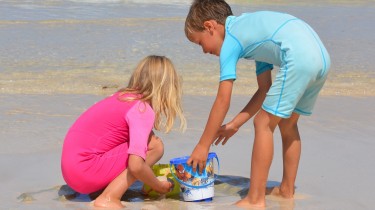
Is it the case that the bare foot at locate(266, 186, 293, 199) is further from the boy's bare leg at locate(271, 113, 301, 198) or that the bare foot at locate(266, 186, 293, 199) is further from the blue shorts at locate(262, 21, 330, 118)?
the blue shorts at locate(262, 21, 330, 118)

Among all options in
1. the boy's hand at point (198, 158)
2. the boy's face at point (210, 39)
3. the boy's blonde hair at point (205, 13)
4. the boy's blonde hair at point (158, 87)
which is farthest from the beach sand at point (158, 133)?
the boy's blonde hair at point (205, 13)

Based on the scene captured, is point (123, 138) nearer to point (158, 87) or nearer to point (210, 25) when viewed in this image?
point (158, 87)

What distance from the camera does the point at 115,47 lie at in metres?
9.37

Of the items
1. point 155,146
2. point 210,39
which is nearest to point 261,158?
point 155,146

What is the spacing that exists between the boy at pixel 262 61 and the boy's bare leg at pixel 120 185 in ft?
0.67

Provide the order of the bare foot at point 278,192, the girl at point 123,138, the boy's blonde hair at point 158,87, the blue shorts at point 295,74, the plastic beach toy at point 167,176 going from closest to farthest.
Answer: the blue shorts at point 295,74 → the girl at point 123,138 → the boy's blonde hair at point 158,87 → the bare foot at point 278,192 → the plastic beach toy at point 167,176

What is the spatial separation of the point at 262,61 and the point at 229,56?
287 mm

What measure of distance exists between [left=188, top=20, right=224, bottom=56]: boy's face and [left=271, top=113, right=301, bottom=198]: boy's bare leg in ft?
1.84

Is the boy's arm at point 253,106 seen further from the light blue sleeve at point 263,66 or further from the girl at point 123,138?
the girl at point 123,138

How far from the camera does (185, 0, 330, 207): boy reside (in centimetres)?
358

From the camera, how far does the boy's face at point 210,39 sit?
3785 mm

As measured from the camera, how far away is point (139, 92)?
3.83m

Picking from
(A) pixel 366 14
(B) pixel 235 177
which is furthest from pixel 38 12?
(B) pixel 235 177

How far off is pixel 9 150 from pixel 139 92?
3.95 ft
